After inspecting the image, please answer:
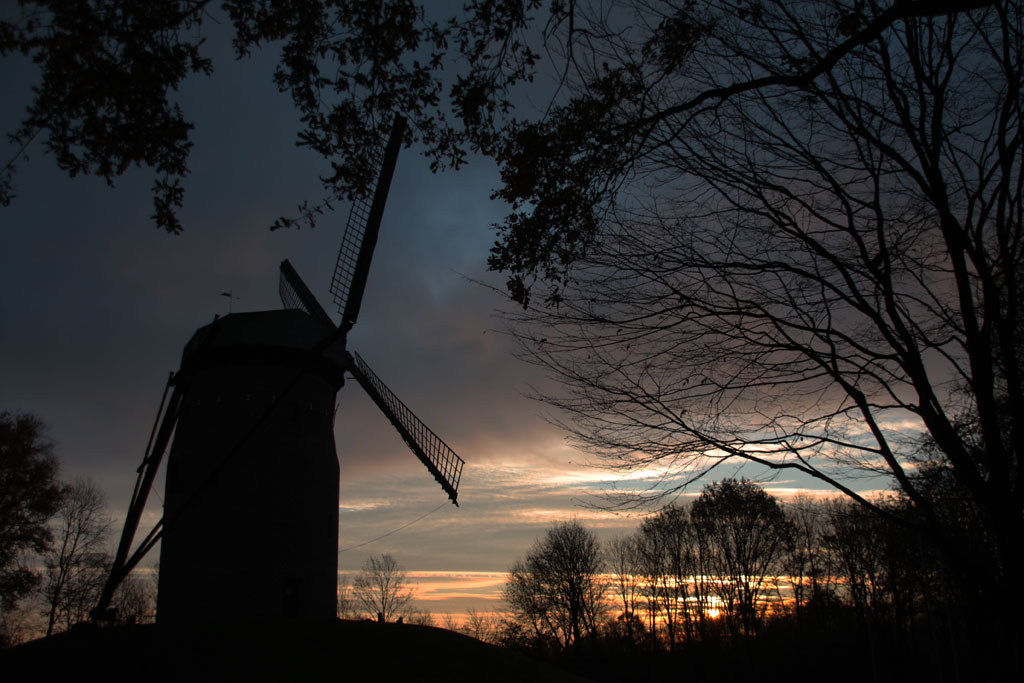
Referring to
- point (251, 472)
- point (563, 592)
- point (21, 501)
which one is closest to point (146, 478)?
point (251, 472)

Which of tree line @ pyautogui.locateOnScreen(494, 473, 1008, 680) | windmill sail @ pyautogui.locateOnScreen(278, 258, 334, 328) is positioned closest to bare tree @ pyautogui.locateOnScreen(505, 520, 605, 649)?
tree line @ pyautogui.locateOnScreen(494, 473, 1008, 680)

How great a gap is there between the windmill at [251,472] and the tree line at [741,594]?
30971 millimetres

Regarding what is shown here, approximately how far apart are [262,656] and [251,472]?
5.91m

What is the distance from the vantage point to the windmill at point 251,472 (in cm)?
1650

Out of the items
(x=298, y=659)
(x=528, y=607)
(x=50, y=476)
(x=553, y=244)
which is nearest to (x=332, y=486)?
(x=298, y=659)

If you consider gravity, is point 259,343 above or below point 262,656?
above

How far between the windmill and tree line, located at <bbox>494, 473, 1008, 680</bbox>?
30971 millimetres

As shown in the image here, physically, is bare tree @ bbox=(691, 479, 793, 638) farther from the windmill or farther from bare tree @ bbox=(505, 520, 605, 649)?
the windmill

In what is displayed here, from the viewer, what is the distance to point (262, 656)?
12656 mm

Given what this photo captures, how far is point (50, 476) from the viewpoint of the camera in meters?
29.9

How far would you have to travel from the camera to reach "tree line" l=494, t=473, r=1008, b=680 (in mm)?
42500

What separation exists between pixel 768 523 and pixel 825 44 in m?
42.9

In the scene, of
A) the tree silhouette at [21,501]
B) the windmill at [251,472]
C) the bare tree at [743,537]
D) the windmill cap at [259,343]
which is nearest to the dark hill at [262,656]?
the windmill at [251,472]

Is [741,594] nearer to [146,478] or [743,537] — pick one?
[743,537]
